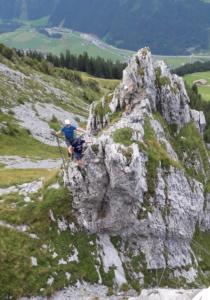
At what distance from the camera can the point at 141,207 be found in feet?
113

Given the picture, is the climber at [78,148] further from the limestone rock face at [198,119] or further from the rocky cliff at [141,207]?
the limestone rock face at [198,119]

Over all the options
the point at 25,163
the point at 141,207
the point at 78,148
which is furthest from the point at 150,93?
the point at 25,163

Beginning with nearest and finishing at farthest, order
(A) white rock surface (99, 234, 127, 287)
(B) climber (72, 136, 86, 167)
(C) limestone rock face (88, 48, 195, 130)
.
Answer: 1. (A) white rock surface (99, 234, 127, 287)
2. (B) climber (72, 136, 86, 167)
3. (C) limestone rock face (88, 48, 195, 130)

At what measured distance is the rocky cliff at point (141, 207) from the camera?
33.6m

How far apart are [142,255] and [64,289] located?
7.05 m

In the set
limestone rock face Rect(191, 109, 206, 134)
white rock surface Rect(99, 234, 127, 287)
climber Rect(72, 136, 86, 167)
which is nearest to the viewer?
white rock surface Rect(99, 234, 127, 287)

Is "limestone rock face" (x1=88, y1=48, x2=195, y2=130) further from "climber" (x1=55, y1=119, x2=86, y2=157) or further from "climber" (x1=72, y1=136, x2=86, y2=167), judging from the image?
"climber" (x1=55, y1=119, x2=86, y2=157)

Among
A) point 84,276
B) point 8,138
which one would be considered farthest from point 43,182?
point 8,138

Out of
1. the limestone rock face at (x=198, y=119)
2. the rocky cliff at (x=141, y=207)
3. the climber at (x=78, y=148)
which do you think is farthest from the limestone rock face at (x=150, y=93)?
the climber at (x=78, y=148)

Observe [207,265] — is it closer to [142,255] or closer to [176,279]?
[176,279]

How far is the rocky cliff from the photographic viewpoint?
1321 inches

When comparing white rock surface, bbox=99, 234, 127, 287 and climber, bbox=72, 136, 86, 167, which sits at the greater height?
climber, bbox=72, 136, 86, 167

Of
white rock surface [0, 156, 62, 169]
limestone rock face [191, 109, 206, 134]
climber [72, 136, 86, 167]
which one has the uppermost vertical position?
limestone rock face [191, 109, 206, 134]

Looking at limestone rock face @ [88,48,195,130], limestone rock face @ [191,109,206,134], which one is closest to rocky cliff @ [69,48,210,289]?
limestone rock face @ [88,48,195,130]
